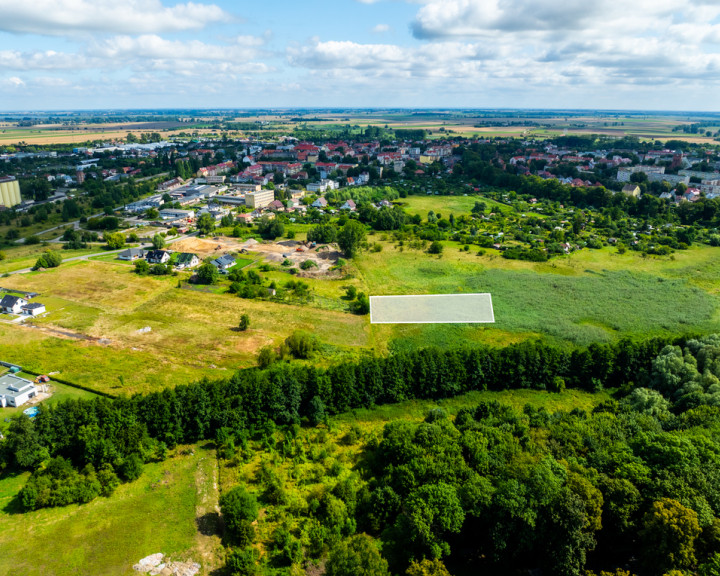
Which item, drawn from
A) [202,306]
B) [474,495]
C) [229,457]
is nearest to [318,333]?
[202,306]

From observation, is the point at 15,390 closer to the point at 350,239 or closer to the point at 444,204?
the point at 350,239

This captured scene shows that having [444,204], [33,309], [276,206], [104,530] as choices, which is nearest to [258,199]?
[276,206]

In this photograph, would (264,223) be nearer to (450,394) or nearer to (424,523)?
(450,394)

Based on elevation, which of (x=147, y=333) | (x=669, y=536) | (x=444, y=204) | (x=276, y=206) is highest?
(x=276, y=206)

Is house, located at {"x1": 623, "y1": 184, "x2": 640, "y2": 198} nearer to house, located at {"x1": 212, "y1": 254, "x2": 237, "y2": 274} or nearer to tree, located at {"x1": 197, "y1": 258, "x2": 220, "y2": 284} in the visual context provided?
house, located at {"x1": 212, "y1": 254, "x2": 237, "y2": 274}

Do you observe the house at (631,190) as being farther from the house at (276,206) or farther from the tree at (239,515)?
the tree at (239,515)
